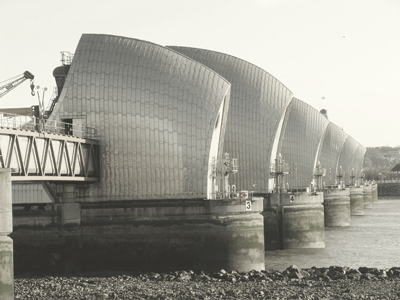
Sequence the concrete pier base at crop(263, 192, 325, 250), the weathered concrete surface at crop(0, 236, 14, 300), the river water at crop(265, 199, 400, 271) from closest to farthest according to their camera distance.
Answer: the weathered concrete surface at crop(0, 236, 14, 300), the river water at crop(265, 199, 400, 271), the concrete pier base at crop(263, 192, 325, 250)

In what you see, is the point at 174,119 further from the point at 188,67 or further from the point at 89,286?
the point at 89,286

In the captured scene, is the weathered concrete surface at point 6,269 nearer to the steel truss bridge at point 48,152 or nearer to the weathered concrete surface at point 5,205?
the weathered concrete surface at point 5,205

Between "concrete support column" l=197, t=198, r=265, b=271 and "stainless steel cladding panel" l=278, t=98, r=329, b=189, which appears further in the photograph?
"stainless steel cladding panel" l=278, t=98, r=329, b=189

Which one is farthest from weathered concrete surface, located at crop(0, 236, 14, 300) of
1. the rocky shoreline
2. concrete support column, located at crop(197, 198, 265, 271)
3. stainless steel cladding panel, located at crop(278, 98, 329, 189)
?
stainless steel cladding panel, located at crop(278, 98, 329, 189)

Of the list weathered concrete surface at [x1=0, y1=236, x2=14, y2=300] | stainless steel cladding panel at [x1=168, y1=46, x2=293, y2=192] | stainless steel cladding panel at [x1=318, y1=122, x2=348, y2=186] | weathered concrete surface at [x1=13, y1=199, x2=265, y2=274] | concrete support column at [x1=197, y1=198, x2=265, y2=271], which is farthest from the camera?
stainless steel cladding panel at [x1=318, y1=122, x2=348, y2=186]

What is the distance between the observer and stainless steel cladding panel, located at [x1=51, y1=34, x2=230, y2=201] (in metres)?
58.3

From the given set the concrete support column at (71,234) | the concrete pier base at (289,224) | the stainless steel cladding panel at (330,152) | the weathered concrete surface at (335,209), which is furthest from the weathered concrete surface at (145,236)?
the stainless steel cladding panel at (330,152)

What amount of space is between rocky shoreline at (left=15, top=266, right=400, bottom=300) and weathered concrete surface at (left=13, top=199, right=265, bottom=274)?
1.29 meters

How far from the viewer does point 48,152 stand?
166ft

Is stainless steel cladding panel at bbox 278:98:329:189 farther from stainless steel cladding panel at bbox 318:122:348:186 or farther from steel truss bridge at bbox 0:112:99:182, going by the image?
steel truss bridge at bbox 0:112:99:182

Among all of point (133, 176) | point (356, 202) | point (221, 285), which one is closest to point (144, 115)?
point (133, 176)

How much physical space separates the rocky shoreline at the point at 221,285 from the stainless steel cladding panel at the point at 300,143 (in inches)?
1503

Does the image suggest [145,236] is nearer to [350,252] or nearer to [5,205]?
[5,205]

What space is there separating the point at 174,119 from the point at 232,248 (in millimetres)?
11755
